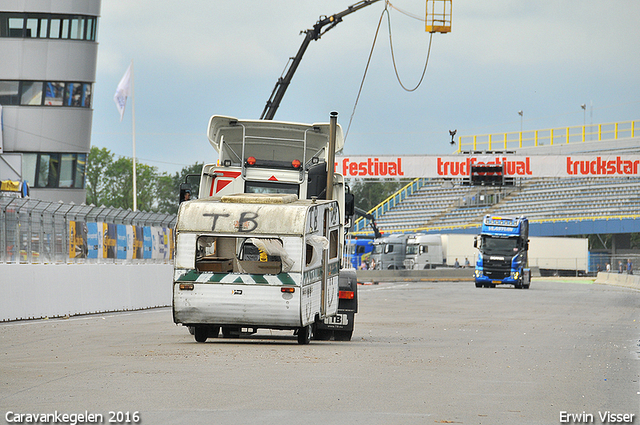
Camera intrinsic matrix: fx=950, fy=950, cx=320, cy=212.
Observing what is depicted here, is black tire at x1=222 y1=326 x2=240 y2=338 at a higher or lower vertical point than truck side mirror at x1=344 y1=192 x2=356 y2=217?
lower

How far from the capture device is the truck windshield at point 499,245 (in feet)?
172

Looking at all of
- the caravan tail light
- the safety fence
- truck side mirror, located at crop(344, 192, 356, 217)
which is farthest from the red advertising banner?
the caravan tail light

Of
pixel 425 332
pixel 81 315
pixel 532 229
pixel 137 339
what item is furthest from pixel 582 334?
pixel 532 229

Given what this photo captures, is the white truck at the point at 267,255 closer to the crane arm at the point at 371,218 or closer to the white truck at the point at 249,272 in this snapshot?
the white truck at the point at 249,272

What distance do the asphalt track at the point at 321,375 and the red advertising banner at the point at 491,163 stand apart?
117 ft

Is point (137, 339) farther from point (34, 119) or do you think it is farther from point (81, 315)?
point (34, 119)

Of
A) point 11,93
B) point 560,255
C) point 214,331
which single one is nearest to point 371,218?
point 560,255

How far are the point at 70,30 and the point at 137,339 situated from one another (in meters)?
35.5

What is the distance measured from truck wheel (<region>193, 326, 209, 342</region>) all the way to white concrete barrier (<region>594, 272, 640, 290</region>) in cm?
3897

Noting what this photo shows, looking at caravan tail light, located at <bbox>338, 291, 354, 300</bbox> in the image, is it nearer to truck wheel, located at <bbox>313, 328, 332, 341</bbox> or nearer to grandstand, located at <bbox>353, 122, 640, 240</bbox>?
truck wheel, located at <bbox>313, 328, 332, 341</bbox>

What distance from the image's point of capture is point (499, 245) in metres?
52.8

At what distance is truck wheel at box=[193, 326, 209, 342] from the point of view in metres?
15.1

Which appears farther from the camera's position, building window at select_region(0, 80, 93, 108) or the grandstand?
the grandstand

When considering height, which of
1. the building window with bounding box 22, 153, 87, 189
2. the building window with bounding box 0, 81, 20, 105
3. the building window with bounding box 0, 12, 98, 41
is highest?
the building window with bounding box 0, 12, 98, 41
